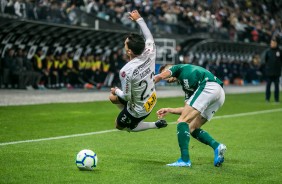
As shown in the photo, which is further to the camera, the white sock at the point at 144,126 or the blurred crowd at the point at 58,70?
the blurred crowd at the point at 58,70

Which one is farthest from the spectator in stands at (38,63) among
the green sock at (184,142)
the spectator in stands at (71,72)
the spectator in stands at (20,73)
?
the green sock at (184,142)

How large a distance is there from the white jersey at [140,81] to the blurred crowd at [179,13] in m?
16.7

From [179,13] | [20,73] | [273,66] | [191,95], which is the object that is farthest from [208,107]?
[179,13]

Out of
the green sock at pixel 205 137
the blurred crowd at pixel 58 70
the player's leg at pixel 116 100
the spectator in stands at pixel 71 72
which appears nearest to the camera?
the green sock at pixel 205 137

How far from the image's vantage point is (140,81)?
10.3 meters

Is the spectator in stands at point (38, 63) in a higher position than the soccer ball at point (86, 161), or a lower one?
lower

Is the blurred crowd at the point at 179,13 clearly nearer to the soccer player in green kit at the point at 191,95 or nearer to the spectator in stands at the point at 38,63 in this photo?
the spectator in stands at the point at 38,63

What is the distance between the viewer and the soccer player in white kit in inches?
398

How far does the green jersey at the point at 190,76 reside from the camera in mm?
9992

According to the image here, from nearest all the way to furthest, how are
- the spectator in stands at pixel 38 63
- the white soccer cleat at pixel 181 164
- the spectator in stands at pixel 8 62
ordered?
the white soccer cleat at pixel 181 164, the spectator in stands at pixel 8 62, the spectator in stands at pixel 38 63

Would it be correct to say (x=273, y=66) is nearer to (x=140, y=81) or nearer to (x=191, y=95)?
(x=191, y=95)

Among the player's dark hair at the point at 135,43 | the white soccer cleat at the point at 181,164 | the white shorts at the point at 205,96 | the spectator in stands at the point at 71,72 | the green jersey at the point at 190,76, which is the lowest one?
the spectator in stands at the point at 71,72

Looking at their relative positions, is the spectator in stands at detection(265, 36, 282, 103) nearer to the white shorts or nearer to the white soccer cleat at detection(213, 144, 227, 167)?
the white shorts

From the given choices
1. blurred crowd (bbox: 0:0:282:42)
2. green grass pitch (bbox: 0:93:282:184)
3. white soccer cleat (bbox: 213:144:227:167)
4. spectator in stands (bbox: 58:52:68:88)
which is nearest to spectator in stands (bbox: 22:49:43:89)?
spectator in stands (bbox: 58:52:68:88)
